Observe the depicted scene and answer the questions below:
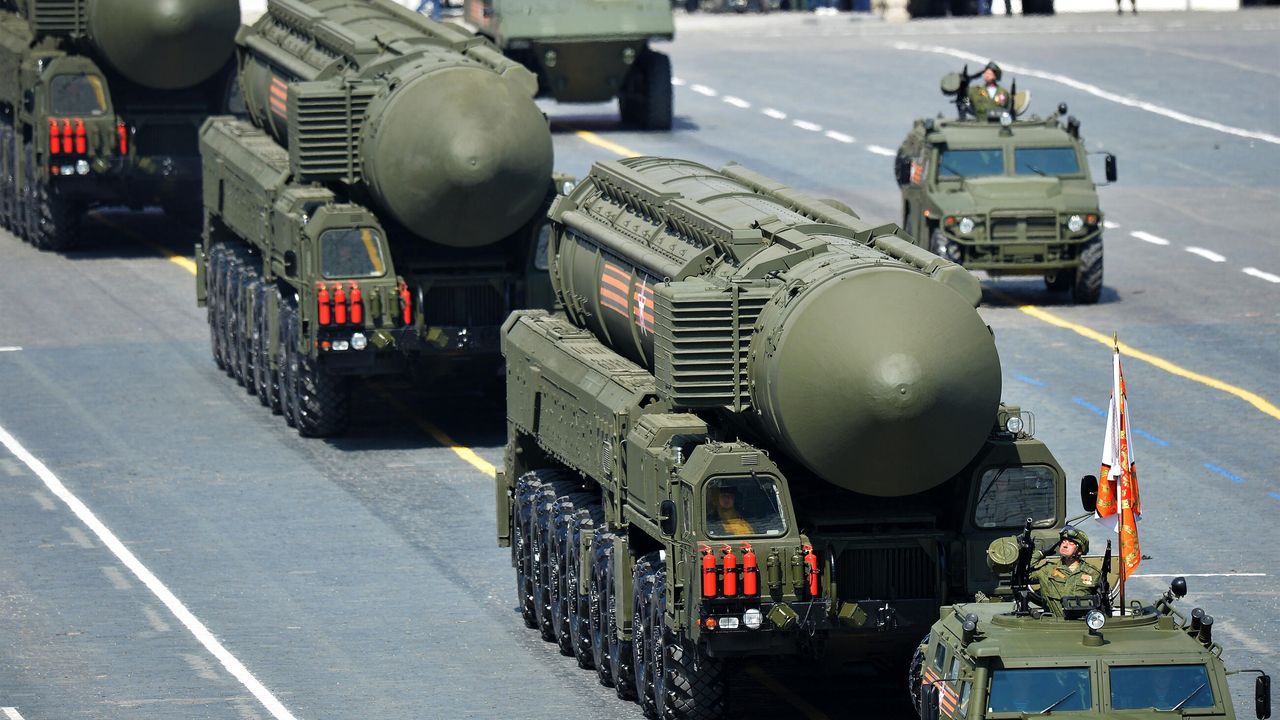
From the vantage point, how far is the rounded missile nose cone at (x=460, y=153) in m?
34.0

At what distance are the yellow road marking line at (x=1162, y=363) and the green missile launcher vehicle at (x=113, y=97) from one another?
40.6ft

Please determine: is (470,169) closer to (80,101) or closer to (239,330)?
(239,330)

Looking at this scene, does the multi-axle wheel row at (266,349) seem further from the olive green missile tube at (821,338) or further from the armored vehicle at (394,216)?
the olive green missile tube at (821,338)

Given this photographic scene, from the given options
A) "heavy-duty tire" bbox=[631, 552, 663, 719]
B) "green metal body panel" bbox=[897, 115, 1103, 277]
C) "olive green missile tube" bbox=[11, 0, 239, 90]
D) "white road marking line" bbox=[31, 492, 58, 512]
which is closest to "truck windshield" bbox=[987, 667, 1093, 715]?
"heavy-duty tire" bbox=[631, 552, 663, 719]

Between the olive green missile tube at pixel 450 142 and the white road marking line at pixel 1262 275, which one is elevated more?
the olive green missile tube at pixel 450 142

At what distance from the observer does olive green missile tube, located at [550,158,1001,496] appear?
22156 mm

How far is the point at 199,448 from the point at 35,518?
363cm

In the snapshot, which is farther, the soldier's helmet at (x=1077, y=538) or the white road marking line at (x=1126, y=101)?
the white road marking line at (x=1126, y=101)

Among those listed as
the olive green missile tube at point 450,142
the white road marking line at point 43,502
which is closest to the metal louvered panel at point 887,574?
the olive green missile tube at point 450,142

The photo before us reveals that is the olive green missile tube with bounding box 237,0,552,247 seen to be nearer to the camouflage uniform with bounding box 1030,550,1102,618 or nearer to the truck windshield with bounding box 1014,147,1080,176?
the truck windshield with bounding box 1014,147,1080,176

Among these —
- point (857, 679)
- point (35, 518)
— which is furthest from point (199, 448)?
point (857, 679)

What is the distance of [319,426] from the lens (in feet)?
118

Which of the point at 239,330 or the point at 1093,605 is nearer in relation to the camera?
the point at 1093,605

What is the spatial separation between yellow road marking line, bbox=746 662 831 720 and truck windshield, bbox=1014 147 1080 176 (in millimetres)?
18216
